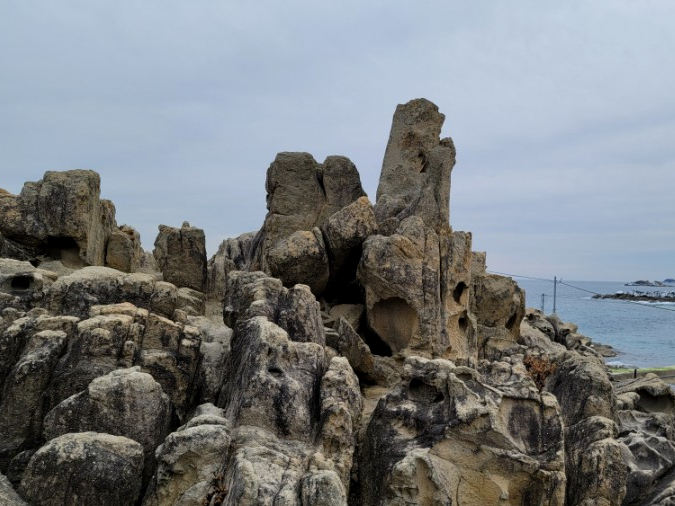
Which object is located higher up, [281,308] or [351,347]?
[281,308]

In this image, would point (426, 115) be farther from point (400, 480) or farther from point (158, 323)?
point (400, 480)

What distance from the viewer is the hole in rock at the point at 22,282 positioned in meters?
16.6

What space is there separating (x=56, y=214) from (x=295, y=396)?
13516 mm

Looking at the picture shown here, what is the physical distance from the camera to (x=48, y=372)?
1241 cm

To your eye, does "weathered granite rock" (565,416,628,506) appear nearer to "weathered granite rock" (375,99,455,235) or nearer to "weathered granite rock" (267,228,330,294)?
"weathered granite rock" (267,228,330,294)

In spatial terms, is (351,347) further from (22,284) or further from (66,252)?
(66,252)

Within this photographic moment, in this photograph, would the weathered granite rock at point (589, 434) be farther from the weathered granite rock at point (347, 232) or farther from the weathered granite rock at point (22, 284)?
the weathered granite rock at point (22, 284)

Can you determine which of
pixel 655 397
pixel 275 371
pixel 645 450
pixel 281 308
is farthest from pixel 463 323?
pixel 275 371

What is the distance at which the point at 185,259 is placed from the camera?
917 inches

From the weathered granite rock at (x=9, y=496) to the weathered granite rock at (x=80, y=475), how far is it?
13cm

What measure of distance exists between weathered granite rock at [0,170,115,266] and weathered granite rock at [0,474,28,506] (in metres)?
12.4

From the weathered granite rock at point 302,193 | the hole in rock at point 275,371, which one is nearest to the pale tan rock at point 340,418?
the hole in rock at point 275,371

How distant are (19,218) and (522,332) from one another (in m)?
25.1

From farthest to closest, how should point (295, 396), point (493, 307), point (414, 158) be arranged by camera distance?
point (493, 307) < point (414, 158) < point (295, 396)
